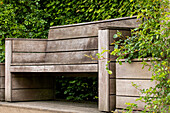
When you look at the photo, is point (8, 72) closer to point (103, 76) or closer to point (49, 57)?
point (49, 57)

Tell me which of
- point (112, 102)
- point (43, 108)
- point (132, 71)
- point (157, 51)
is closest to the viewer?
point (157, 51)

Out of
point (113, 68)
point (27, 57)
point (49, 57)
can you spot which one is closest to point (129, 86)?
point (113, 68)

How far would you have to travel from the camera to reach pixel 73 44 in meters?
3.66

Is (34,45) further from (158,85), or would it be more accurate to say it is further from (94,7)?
(158,85)

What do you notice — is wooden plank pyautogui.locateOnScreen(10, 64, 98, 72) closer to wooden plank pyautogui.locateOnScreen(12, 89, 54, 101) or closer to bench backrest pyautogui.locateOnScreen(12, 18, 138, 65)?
bench backrest pyautogui.locateOnScreen(12, 18, 138, 65)

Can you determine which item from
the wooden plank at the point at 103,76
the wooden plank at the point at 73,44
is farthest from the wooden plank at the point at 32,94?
the wooden plank at the point at 103,76

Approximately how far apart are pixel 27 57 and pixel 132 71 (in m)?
1.65

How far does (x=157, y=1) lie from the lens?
2.47 meters

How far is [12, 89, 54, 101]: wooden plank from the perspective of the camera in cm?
382

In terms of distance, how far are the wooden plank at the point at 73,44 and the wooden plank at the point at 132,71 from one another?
676 millimetres

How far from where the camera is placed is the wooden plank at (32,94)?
3820 mm

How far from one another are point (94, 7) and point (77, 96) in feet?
4.17

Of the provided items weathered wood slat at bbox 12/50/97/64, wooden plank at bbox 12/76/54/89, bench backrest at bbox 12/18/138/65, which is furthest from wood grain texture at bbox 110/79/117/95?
wooden plank at bbox 12/76/54/89

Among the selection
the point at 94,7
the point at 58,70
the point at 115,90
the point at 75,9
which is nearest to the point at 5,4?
the point at 75,9
